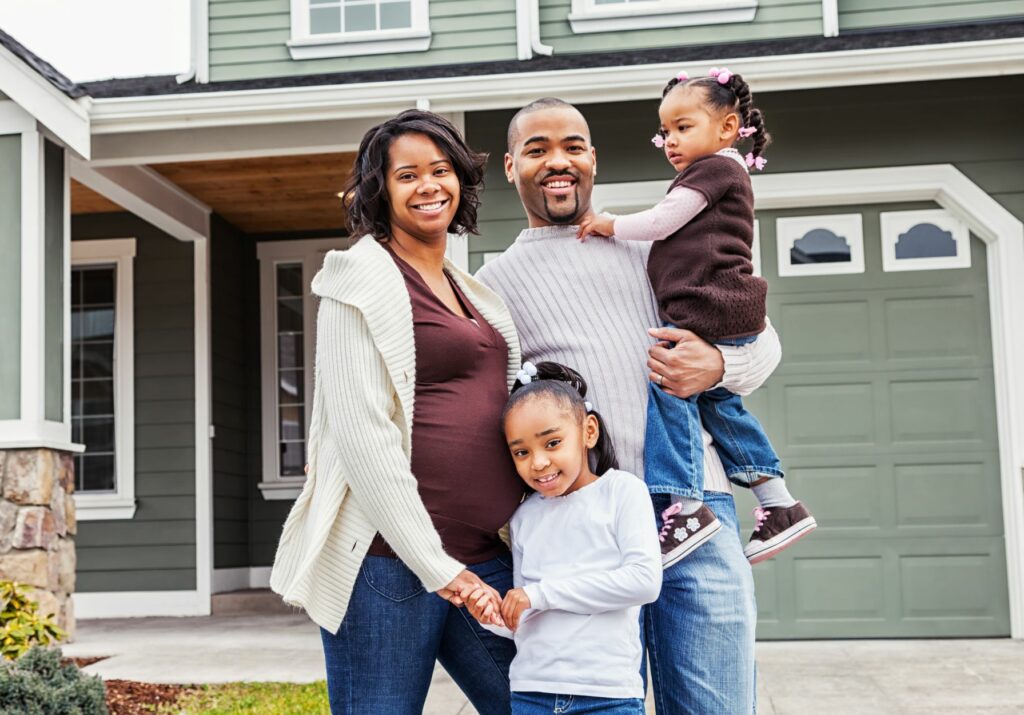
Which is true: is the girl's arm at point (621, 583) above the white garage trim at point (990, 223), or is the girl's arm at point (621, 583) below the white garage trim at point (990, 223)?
below

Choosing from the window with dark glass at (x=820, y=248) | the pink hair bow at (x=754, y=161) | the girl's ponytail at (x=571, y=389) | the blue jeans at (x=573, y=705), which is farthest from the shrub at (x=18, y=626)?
the window with dark glass at (x=820, y=248)

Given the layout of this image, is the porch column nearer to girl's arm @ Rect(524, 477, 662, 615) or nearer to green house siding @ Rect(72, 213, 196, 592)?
green house siding @ Rect(72, 213, 196, 592)

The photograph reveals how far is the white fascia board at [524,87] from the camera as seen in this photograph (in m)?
5.98

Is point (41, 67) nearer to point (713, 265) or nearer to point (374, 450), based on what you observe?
point (713, 265)

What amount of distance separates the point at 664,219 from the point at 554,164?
24 centimetres

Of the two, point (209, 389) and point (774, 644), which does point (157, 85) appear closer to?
point (209, 389)

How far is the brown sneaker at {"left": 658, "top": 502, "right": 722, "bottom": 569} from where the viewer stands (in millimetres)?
2096

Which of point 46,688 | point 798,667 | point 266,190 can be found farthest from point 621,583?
point 266,190

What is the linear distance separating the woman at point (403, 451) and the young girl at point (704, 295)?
0.96 ft

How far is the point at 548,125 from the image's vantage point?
2.26 meters

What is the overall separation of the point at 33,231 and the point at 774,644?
463 centimetres

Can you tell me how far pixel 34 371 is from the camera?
20.7 feet

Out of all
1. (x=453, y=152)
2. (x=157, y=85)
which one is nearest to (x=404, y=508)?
(x=453, y=152)

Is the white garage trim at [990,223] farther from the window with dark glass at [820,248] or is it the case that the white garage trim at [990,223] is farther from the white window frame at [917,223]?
the window with dark glass at [820,248]
